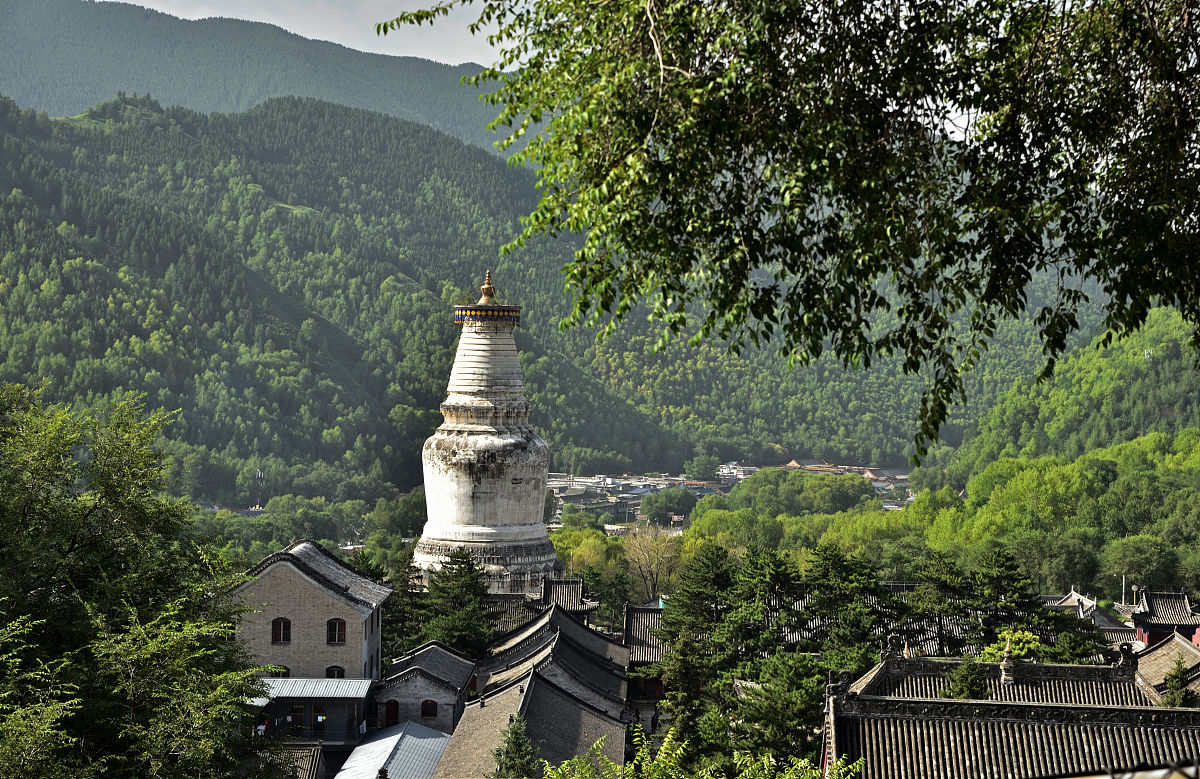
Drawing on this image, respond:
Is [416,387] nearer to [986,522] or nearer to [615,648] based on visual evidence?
[986,522]

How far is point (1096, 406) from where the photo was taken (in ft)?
435

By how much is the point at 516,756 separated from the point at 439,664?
32.2ft

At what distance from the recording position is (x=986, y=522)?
8081cm

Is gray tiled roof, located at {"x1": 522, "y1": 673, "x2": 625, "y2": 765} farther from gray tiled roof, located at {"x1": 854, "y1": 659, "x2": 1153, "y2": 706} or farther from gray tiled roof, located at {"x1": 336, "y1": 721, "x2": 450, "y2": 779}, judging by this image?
gray tiled roof, located at {"x1": 854, "y1": 659, "x2": 1153, "y2": 706}

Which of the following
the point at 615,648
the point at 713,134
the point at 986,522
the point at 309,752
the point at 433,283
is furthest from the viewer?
the point at 433,283

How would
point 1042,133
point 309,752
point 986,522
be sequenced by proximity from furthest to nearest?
point 986,522 → point 309,752 → point 1042,133

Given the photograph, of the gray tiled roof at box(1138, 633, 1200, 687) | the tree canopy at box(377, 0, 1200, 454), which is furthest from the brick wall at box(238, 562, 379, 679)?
the tree canopy at box(377, 0, 1200, 454)

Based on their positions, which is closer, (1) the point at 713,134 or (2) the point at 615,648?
(1) the point at 713,134

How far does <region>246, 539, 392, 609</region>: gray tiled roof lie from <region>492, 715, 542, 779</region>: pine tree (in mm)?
8608

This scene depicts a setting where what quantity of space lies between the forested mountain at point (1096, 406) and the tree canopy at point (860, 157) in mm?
120768

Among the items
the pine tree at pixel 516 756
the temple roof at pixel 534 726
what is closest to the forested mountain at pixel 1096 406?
the temple roof at pixel 534 726

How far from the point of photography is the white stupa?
41.4 metres

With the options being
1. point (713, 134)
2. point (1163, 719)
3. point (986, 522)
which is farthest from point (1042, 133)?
point (986, 522)

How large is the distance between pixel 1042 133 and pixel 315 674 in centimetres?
2526
